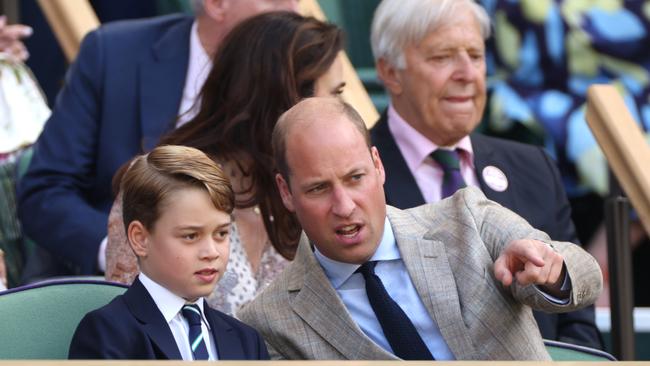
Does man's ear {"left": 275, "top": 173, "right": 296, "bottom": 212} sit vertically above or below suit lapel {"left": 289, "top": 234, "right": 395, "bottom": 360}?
above

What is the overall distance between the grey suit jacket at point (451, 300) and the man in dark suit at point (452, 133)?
0.87 m

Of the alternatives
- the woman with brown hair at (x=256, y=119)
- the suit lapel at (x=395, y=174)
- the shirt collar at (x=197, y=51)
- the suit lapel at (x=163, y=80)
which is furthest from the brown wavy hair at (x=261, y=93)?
the shirt collar at (x=197, y=51)

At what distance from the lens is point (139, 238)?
262cm

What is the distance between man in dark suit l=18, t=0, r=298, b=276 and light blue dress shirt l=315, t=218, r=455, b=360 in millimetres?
1132

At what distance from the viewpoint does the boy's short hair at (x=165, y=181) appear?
259 centimetres

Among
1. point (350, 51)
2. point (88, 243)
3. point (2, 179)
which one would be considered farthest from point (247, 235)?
point (350, 51)

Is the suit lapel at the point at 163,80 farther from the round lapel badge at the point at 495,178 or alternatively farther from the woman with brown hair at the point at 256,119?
the round lapel badge at the point at 495,178

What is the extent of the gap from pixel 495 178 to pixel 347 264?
105 cm

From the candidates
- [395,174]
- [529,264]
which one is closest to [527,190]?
[395,174]

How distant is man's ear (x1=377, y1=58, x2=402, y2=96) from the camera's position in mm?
3914

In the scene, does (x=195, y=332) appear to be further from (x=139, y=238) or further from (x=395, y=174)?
(x=395, y=174)

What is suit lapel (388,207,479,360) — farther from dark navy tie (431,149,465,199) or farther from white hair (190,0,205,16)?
white hair (190,0,205,16)

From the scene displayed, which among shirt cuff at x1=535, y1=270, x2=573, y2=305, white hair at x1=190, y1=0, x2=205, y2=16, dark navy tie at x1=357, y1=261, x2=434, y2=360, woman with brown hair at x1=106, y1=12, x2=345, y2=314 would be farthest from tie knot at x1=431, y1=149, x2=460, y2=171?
shirt cuff at x1=535, y1=270, x2=573, y2=305

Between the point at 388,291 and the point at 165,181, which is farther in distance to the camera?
the point at 388,291
